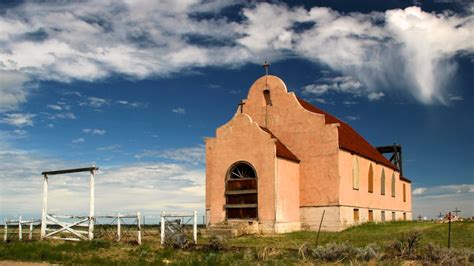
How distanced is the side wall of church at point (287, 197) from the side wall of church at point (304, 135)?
26.6 inches

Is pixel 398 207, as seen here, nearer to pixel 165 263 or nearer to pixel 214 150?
pixel 214 150

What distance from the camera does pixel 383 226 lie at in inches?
1372

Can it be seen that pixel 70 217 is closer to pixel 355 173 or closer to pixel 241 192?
pixel 241 192

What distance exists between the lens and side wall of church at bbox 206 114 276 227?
3170cm

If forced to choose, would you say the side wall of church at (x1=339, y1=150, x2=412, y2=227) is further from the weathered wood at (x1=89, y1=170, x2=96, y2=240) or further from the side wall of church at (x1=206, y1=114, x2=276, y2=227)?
the weathered wood at (x1=89, y1=170, x2=96, y2=240)

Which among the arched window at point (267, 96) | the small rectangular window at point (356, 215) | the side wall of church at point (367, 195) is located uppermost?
the arched window at point (267, 96)

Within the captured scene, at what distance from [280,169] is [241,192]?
283cm

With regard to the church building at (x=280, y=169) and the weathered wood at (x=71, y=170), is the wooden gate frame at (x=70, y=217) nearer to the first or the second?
the weathered wood at (x=71, y=170)

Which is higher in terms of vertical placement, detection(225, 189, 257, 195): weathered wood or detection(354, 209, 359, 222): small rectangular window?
detection(225, 189, 257, 195): weathered wood

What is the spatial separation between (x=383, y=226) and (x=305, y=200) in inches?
216

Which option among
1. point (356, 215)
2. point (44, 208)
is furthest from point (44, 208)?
point (356, 215)

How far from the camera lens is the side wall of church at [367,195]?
34.0 meters

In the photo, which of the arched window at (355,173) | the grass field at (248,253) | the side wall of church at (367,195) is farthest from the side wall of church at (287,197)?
the grass field at (248,253)

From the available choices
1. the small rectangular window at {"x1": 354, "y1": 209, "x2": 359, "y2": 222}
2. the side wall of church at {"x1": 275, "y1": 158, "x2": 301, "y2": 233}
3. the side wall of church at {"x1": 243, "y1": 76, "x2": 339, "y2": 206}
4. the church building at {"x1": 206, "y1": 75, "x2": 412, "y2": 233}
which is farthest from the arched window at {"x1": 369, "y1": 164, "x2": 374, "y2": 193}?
the side wall of church at {"x1": 275, "y1": 158, "x2": 301, "y2": 233}
